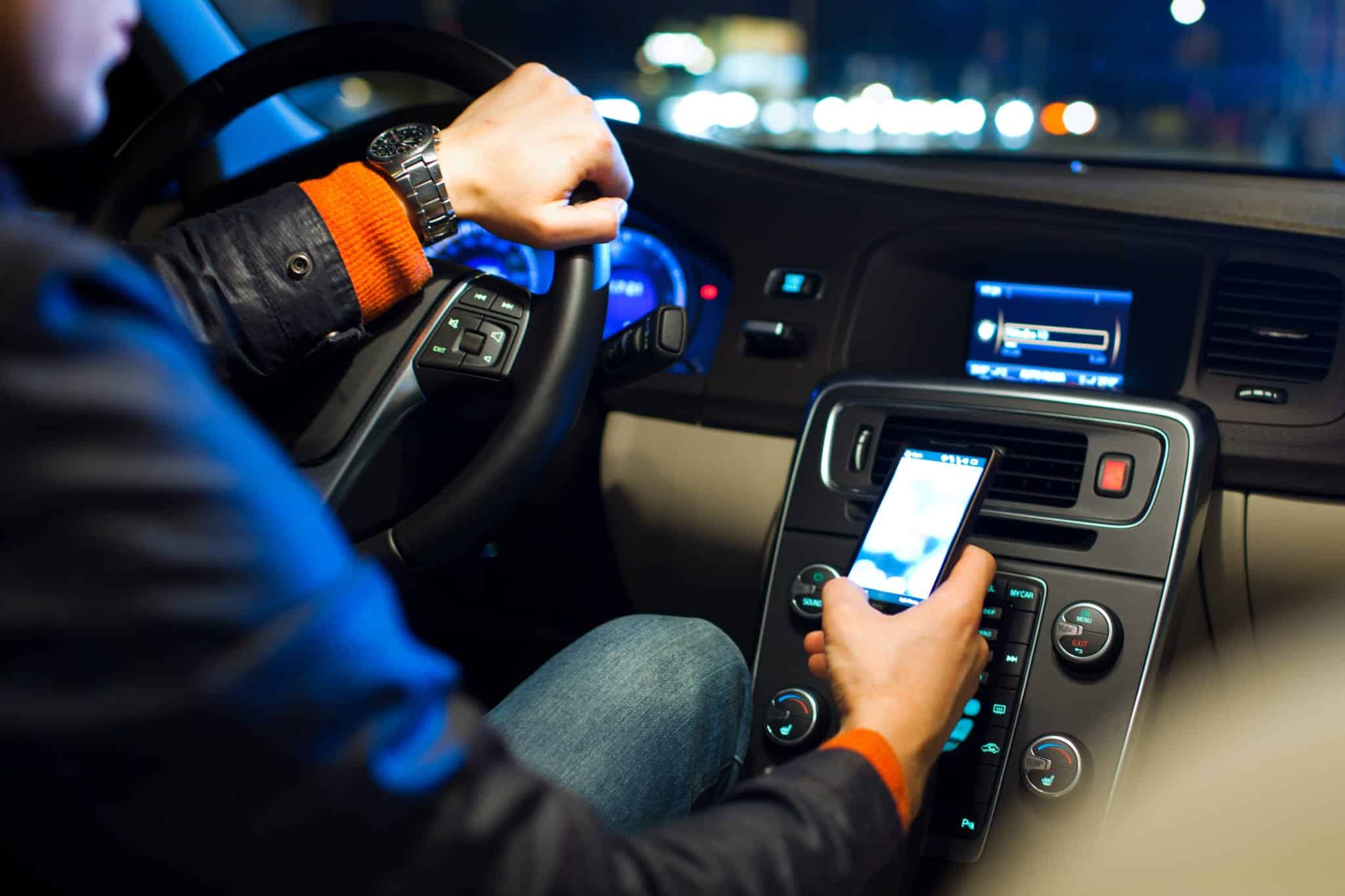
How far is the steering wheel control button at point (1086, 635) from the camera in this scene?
1202 mm

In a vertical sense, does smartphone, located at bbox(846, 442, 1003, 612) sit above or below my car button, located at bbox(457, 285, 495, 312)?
below

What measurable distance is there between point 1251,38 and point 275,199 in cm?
245

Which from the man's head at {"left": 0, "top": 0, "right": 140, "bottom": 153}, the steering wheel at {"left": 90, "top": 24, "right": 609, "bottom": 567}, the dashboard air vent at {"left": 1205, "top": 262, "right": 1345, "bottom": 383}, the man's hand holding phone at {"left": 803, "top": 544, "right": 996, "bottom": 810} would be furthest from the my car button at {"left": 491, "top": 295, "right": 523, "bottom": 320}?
the dashboard air vent at {"left": 1205, "top": 262, "right": 1345, "bottom": 383}

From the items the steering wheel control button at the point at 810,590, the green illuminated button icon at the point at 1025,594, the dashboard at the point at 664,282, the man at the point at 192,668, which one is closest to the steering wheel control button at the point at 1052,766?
the green illuminated button icon at the point at 1025,594

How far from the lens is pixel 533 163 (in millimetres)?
1116

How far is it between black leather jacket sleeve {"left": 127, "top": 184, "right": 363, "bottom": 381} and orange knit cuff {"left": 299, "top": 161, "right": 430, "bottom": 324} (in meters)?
0.01

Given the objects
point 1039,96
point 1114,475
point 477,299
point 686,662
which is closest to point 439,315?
point 477,299

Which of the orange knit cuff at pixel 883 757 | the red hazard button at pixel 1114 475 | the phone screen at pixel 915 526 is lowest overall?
the orange knit cuff at pixel 883 757

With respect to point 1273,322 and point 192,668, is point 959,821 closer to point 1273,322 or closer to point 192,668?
point 1273,322

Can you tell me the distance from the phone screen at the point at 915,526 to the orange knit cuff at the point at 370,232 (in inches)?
20.0

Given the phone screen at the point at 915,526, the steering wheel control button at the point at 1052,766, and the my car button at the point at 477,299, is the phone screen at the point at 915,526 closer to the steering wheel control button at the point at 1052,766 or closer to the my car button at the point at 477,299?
the steering wheel control button at the point at 1052,766

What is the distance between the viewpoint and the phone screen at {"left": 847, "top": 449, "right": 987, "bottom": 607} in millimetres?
1139

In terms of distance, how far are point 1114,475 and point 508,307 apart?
0.67 m

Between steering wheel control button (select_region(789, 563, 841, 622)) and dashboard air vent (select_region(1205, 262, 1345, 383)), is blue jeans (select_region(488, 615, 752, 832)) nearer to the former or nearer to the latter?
steering wheel control button (select_region(789, 563, 841, 622))
